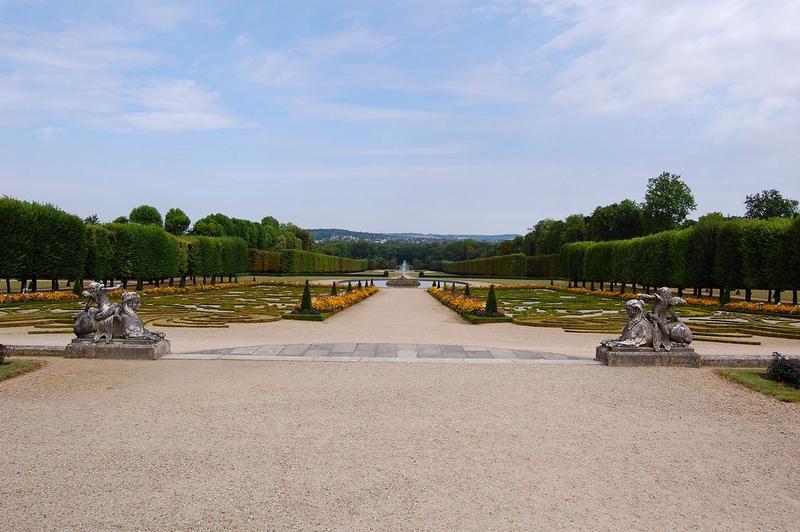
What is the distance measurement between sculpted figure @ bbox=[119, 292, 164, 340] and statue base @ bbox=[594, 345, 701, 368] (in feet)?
30.1

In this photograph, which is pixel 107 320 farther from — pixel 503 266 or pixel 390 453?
pixel 503 266

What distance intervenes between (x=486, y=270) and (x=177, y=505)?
75847mm

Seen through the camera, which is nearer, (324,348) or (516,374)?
(516,374)

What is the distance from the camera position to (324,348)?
1316cm

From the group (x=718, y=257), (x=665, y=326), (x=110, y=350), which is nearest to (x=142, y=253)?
(x=110, y=350)

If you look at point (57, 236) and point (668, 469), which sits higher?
point (57, 236)

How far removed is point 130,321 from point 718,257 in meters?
31.0

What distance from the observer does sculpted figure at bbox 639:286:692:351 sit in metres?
11.5

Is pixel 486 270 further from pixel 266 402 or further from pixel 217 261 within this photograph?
pixel 266 402

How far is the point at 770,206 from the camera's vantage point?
71250mm

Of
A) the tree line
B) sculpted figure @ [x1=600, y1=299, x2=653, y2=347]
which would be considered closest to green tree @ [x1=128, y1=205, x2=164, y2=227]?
the tree line

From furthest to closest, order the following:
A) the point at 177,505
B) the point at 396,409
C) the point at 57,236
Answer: the point at 57,236 → the point at 396,409 → the point at 177,505

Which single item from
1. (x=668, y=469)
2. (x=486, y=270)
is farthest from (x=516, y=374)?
(x=486, y=270)

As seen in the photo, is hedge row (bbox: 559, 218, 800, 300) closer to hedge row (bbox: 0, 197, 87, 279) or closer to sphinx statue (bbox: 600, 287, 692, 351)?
sphinx statue (bbox: 600, 287, 692, 351)
